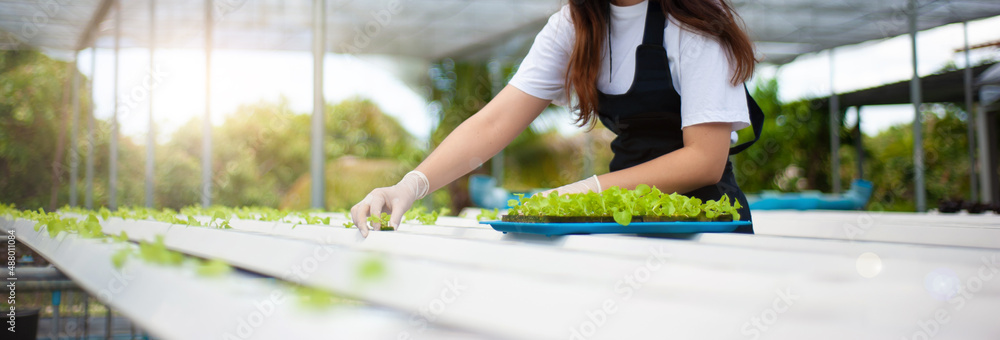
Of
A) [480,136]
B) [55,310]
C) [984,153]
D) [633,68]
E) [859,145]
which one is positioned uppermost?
[859,145]

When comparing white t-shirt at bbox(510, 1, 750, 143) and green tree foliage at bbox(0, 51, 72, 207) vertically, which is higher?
green tree foliage at bbox(0, 51, 72, 207)

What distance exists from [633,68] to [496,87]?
395 inches

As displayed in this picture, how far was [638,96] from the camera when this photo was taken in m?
1.47

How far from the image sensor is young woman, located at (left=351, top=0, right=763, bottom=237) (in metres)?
1.30

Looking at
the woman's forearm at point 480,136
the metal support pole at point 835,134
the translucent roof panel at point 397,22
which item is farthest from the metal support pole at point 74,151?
the metal support pole at point 835,134

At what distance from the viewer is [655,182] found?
50.8 inches

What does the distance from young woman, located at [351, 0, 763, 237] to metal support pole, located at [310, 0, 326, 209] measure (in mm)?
2993

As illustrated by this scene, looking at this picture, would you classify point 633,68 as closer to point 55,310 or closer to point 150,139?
point 55,310

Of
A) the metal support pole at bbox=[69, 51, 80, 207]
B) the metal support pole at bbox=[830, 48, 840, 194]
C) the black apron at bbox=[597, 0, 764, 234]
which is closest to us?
the black apron at bbox=[597, 0, 764, 234]

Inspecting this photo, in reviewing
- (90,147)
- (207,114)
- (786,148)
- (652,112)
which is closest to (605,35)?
(652,112)

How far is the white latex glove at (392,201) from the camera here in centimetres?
108

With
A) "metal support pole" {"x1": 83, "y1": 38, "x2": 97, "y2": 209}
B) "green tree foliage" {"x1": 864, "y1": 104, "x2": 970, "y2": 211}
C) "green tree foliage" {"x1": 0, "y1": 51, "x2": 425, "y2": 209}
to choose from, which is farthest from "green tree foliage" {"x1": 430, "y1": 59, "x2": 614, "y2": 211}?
"metal support pole" {"x1": 83, "y1": 38, "x2": 97, "y2": 209}

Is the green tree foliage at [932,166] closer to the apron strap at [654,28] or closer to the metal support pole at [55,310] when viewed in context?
the apron strap at [654,28]

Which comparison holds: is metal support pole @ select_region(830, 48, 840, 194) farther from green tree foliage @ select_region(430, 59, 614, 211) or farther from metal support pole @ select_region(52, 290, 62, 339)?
metal support pole @ select_region(52, 290, 62, 339)
